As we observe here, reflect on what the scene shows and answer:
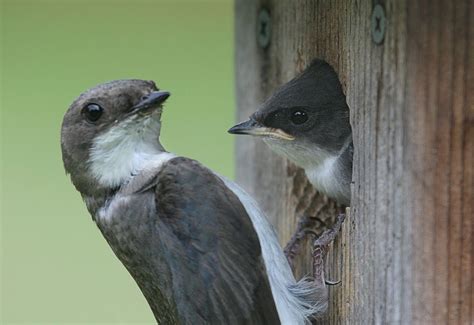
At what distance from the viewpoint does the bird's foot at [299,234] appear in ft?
11.6

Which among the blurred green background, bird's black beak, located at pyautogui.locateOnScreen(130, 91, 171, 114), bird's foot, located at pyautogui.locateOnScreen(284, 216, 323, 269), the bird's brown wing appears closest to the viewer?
the bird's brown wing

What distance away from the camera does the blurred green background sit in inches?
254

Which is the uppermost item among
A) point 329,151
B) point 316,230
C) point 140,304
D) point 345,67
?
point 345,67

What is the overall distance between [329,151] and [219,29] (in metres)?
3.93

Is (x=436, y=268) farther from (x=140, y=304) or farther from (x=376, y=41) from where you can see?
(x=140, y=304)

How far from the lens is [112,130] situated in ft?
10.8

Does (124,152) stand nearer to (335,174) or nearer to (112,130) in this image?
(112,130)

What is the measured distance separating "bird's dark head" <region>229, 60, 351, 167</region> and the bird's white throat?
263 millimetres

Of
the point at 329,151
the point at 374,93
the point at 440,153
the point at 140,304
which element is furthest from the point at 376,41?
the point at 140,304

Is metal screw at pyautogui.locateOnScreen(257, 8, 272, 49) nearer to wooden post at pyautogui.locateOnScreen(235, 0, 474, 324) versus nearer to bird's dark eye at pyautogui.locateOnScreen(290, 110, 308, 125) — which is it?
bird's dark eye at pyautogui.locateOnScreen(290, 110, 308, 125)

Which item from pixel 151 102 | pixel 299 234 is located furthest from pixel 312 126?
pixel 151 102

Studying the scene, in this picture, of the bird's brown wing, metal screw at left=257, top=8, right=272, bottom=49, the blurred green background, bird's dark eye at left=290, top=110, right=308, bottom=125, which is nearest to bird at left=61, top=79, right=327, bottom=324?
the bird's brown wing

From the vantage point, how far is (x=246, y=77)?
4.00 m

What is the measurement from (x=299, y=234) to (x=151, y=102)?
0.71 m
